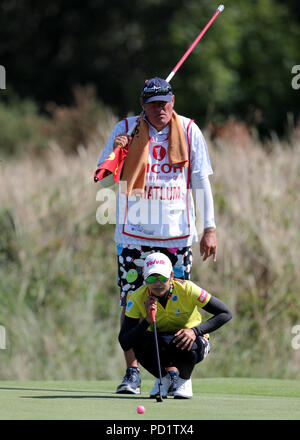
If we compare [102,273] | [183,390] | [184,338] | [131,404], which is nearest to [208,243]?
[184,338]

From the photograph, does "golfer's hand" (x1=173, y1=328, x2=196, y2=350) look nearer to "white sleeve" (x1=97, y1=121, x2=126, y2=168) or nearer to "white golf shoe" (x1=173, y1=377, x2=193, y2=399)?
"white golf shoe" (x1=173, y1=377, x2=193, y2=399)

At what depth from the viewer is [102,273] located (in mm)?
12250

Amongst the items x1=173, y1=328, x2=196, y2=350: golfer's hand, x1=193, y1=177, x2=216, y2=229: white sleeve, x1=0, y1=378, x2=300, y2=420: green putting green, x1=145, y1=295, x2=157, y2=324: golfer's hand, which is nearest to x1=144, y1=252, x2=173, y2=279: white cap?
x1=145, y1=295, x2=157, y2=324: golfer's hand

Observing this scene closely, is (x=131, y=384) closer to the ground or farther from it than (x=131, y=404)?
farther from it

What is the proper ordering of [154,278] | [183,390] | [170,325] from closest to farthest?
[154,278], [183,390], [170,325]

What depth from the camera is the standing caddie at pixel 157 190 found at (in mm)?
6602

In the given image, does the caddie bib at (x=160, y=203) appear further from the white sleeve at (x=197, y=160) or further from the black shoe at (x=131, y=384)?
the black shoe at (x=131, y=384)

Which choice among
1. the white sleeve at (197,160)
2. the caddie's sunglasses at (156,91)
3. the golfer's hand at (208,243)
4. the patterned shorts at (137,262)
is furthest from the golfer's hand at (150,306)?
the caddie's sunglasses at (156,91)

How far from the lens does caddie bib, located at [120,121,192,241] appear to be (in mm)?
6613

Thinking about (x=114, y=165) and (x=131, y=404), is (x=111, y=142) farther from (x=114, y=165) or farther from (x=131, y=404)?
(x=131, y=404)

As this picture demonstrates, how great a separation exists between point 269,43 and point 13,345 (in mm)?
21968

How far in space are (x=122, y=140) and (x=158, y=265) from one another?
942 mm

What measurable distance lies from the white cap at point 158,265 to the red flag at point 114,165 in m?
0.64

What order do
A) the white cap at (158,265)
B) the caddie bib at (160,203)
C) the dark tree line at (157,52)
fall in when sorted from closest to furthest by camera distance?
the white cap at (158,265), the caddie bib at (160,203), the dark tree line at (157,52)
